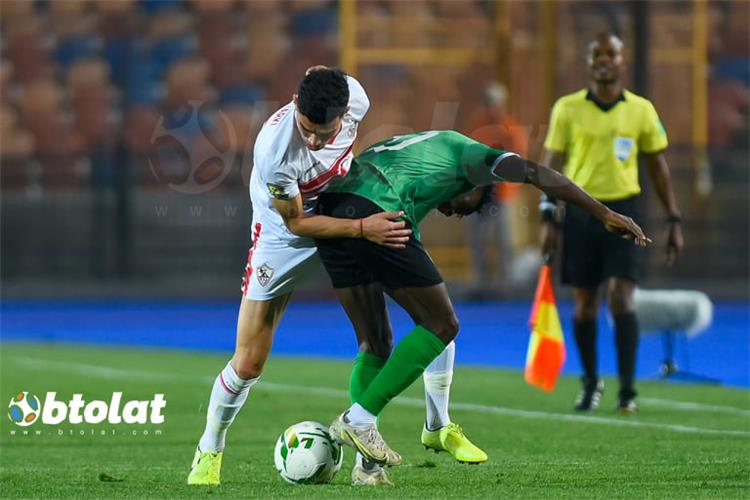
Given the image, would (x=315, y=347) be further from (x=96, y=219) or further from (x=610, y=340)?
(x=96, y=219)

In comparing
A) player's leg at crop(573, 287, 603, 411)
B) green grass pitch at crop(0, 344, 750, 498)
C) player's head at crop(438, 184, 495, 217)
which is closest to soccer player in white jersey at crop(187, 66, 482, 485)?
green grass pitch at crop(0, 344, 750, 498)

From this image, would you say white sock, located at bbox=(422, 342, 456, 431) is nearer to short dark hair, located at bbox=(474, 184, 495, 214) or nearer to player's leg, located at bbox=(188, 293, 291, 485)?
short dark hair, located at bbox=(474, 184, 495, 214)

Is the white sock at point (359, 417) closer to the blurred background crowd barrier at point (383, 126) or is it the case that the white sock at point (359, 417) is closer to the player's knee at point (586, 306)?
the player's knee at point (586, 306)

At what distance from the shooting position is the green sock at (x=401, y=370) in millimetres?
6332

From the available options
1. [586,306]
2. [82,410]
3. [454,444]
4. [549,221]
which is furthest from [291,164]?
[82,410]

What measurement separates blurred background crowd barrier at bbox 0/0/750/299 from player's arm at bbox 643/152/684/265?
9684 mm

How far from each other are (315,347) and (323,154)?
9.36m

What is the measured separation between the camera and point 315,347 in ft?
51.4

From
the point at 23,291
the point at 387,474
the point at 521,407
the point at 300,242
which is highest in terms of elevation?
the point at 300,242

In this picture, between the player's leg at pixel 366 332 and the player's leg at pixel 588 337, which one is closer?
the player's leg at pixel 366 332

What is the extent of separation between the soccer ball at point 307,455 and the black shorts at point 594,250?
12.2ft

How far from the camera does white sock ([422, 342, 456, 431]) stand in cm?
682

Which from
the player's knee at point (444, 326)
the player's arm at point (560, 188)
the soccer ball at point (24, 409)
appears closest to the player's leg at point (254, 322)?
the player's knee at point (444, 326)

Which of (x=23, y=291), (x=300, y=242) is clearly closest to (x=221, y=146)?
(x=23, y=291)
